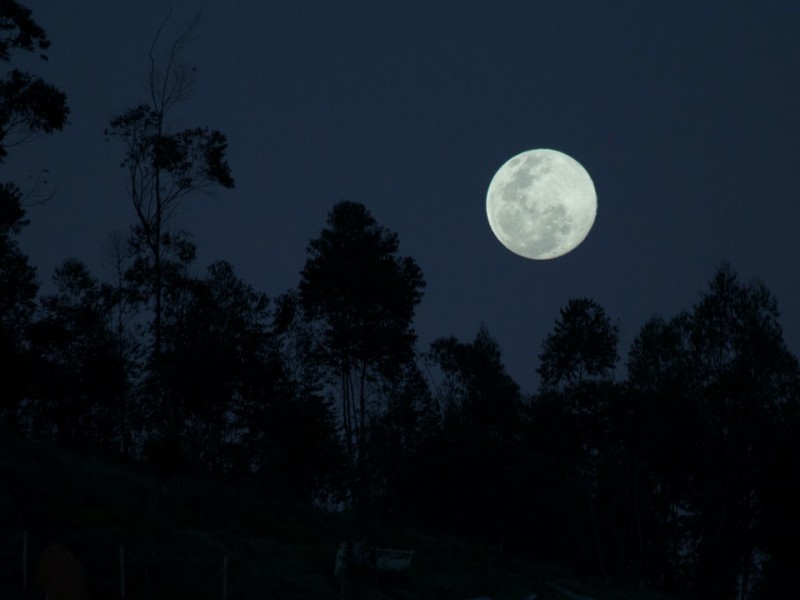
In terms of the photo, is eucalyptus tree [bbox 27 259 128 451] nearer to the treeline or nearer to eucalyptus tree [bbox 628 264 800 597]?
the treeline

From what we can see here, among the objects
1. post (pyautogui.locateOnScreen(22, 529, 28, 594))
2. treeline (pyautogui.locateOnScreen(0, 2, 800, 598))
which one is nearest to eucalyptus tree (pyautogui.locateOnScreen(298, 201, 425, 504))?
treeline (pyautogui.locateOnScreen(0, 2, 800, 598))

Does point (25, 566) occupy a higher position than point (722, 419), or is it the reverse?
point (722, 419)

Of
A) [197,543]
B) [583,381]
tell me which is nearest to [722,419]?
[583,381]

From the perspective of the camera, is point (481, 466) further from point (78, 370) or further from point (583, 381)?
point (78, 370)

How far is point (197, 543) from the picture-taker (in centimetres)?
2984

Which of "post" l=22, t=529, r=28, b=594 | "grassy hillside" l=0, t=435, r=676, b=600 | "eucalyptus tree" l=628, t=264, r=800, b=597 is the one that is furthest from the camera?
"eucalyptus tree" l=628, t=264, r=800, b=597

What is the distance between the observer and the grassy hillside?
25.6 m

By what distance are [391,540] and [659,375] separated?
884 inches

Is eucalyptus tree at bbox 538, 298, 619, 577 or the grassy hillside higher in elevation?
eucalyptus tree at bbox 538, 298, 619, 577

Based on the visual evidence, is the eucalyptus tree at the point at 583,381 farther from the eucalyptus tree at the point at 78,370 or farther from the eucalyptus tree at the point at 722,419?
the eucalyptus tree at the point at 78,370

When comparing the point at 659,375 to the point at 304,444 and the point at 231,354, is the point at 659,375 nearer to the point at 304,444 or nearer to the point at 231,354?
the point at 304,444

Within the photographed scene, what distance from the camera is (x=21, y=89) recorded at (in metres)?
36.4

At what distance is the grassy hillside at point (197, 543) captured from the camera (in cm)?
2564

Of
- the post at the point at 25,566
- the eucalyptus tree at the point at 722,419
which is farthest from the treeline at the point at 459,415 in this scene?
the post at the point at 25,566
